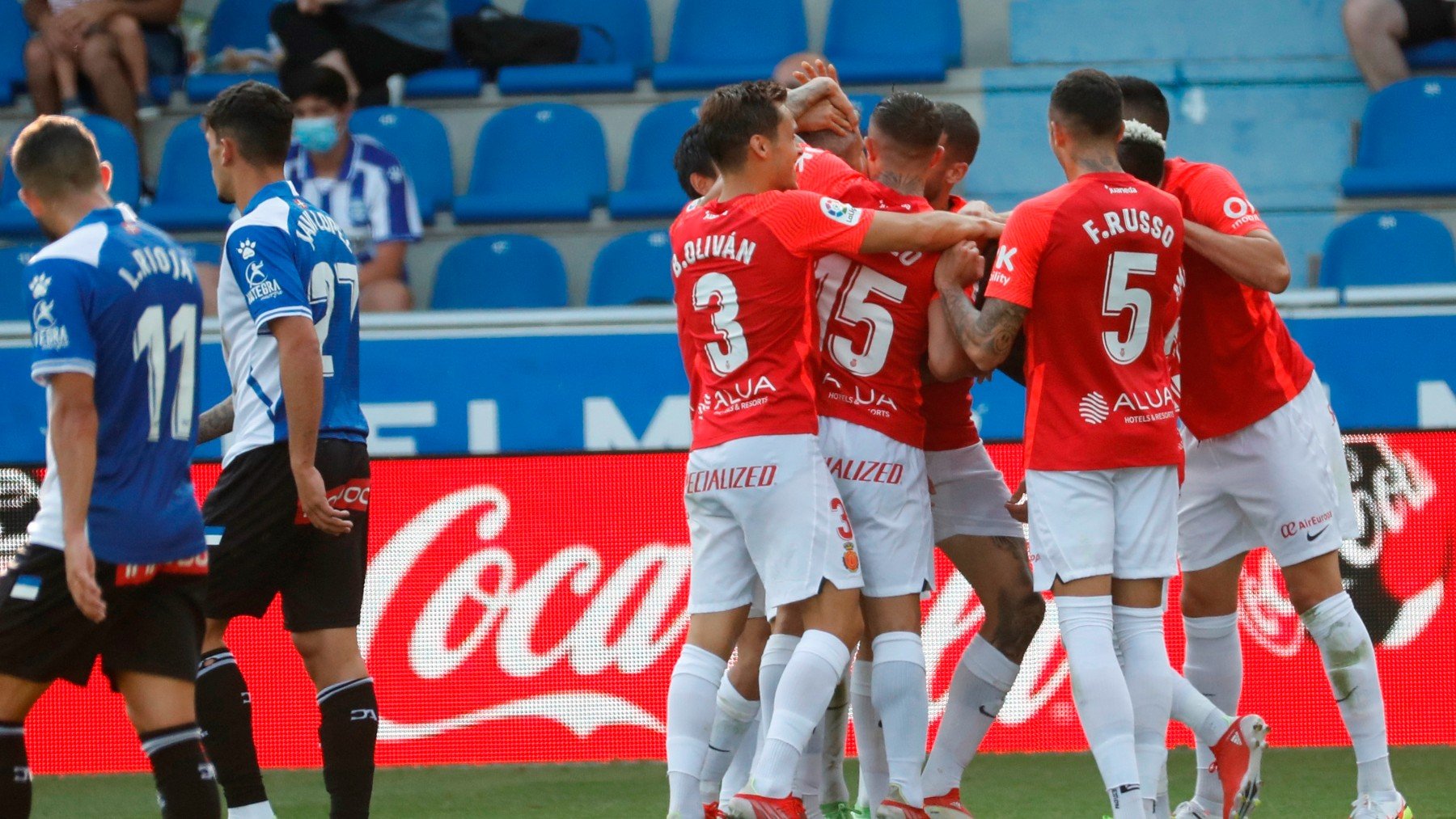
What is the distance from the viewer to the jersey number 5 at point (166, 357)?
3.62 m

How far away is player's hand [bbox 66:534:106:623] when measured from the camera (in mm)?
3467

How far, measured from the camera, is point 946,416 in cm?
477

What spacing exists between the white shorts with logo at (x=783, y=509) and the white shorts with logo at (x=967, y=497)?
0.61 m

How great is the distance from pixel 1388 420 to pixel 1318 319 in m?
0.52

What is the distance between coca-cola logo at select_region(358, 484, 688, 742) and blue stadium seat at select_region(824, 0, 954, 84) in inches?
170

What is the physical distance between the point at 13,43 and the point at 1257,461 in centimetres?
855

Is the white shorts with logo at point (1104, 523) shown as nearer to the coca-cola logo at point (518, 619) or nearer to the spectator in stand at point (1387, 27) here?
the coca-cola logo at point (518, 619)

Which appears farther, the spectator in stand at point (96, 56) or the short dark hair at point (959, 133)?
the spectator in stand at point (96, 56)

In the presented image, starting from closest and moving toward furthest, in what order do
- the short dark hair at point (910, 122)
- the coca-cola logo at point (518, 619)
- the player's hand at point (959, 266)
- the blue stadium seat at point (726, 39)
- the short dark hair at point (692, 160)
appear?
the player's hand at point (959, 266) → the short dark hair at point (910, 122) → the short dark hair at point (692, 160) → the coca-cola logo at point (518, 619) → the blue stadium seat at point (726, 39)

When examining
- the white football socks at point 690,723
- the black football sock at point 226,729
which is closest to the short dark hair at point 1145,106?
the white football socks at point 690,723

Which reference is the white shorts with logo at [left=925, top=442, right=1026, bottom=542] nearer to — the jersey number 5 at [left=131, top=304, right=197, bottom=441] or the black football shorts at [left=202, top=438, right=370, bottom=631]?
the black football shorts at [left=202, top=438, right=370, bottom=631]

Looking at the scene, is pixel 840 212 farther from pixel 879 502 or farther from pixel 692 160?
pixel 692 160

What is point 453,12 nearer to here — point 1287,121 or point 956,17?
point 956,17

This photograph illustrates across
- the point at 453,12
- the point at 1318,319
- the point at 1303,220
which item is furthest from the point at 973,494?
the point at 453,12
